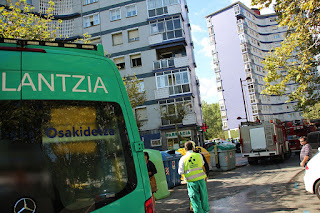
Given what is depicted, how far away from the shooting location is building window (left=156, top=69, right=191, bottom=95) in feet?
91.4

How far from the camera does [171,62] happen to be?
28.5 metres

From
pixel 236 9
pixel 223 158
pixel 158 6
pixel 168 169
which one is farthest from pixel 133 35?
pixel 236 9

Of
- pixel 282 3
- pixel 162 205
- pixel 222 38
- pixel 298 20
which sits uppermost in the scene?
pixel 222 38

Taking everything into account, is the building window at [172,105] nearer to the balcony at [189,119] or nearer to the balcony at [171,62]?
the balcony at [189,119]

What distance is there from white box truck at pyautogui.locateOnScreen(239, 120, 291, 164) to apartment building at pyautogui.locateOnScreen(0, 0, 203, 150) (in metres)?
10.1

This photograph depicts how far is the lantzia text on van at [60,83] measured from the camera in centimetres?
216

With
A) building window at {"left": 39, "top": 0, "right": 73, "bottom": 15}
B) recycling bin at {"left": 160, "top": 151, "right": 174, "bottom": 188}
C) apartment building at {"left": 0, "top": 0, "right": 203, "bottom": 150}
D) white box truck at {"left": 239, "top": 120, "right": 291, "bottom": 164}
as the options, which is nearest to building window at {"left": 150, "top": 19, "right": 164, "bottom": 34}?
apartment building at {"left": 0, "top": 0, "right": 203, "bottom": 150}

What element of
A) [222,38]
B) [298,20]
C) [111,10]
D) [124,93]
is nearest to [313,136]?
[298,20]

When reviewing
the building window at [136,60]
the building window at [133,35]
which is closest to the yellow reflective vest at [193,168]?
the building window at [136,60]

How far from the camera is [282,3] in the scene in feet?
33.1

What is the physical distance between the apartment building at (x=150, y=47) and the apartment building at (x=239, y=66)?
35872mm

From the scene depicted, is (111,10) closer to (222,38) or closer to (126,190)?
(126,190)

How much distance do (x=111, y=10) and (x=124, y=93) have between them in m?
31.2

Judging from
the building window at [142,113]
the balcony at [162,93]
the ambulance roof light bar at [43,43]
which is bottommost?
the ambulance roof light bar at [43,43]
